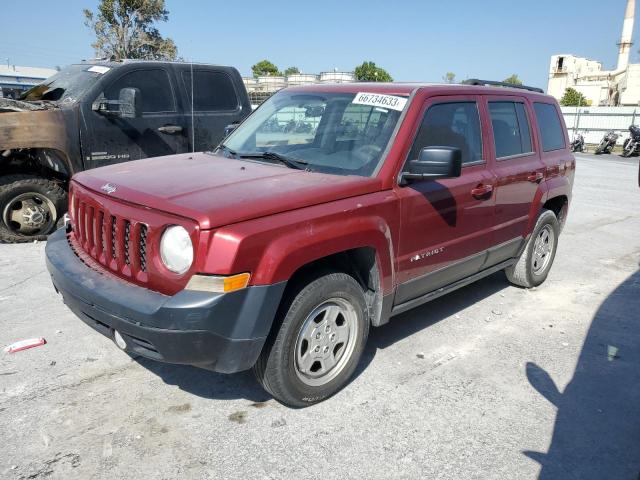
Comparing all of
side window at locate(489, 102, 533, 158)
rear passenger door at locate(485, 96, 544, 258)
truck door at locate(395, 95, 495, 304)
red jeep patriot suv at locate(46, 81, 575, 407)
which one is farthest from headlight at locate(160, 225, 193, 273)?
side window at locate(489, 102, 533, 158)

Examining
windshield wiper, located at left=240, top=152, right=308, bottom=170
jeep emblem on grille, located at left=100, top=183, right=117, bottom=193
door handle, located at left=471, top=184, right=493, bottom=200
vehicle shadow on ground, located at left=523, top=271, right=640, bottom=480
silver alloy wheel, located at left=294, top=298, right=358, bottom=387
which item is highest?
windshield wiper, located at left=240, top=152, right=308, bottom=170

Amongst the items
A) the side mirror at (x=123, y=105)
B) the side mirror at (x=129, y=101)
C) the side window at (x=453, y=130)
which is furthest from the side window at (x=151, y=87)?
the side window at (x=453, y=130)

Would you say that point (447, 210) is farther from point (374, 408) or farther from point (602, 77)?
point (602, 77)

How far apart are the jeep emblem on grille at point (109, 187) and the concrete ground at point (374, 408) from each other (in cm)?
124

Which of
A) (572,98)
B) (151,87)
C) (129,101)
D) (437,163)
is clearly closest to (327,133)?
(437,163)

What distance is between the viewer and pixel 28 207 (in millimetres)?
6285

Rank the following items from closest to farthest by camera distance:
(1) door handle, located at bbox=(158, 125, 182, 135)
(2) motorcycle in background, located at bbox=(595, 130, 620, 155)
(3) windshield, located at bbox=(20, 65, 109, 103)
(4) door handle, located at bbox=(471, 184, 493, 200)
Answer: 1. (4) door handle, located at bbox=(471, 184, 493, 200)
2. (3) windshield, located at bbox=(20, 65, 109, 103)
3. (1) door handle, located at bbox=(158, 125, 182, 135)
4. (2) motorcycle in background, located at bbox=(595, 130, 620, 155)

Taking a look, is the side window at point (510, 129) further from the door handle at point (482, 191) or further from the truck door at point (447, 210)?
the door handle at point (482, 191)

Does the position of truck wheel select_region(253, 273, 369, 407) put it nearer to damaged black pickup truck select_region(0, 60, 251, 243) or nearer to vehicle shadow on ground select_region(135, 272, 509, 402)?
vehicle shadow on ground select_region(135, 272, 509, 402)

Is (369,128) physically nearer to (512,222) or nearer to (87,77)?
(512,222)

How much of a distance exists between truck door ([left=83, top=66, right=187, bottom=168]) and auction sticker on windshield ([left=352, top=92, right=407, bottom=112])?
370 cm

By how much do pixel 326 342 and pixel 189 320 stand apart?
3.15 ft

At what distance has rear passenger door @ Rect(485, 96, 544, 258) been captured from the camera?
428cm

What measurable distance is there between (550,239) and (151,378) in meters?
4.11
